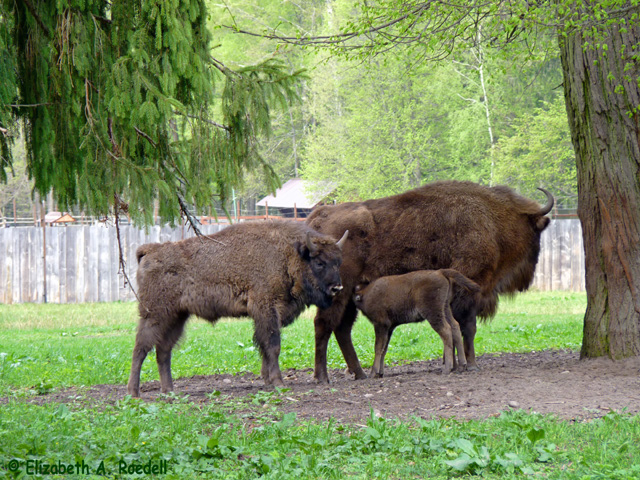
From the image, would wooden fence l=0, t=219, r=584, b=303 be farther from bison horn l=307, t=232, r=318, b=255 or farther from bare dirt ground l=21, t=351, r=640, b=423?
bison horn l=307, t=232, r=318, b=255

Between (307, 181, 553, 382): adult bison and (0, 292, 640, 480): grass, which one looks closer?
(0, 292, 640, 480): grass

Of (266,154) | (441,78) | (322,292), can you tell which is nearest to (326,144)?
(441,78)

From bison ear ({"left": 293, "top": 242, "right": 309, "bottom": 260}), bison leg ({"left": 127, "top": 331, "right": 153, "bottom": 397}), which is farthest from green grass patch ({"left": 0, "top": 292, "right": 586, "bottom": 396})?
bison ear ({"left": 293, "top": 242, "right": 309, "bottom": 260})

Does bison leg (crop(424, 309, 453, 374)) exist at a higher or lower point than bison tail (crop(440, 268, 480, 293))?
lower

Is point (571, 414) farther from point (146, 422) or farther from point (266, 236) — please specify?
point (266, 236)

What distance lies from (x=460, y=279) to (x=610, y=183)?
200 cm

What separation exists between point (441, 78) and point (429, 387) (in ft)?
92.5

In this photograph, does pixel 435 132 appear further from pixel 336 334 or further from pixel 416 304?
pixel 416 304

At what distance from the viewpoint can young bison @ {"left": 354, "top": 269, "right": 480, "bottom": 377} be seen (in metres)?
8.29

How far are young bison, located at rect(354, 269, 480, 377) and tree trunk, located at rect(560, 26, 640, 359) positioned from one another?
4.88 ft

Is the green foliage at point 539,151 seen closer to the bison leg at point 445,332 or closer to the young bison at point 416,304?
the young bison at point 416,304

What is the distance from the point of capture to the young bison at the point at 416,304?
829cm

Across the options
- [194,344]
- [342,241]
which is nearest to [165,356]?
[342,241]

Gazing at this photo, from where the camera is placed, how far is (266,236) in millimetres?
8445
